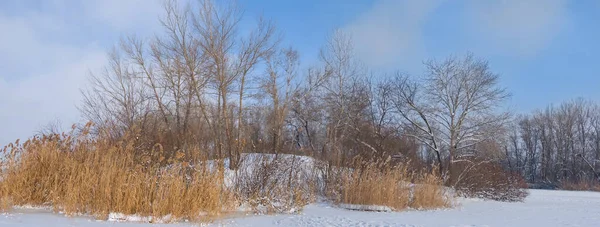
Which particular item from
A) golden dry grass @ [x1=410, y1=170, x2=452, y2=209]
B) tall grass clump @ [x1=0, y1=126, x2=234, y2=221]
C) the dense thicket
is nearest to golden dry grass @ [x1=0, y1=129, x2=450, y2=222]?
tall grass clump @ [x1=0, y1=126, x2=234, y2=221]

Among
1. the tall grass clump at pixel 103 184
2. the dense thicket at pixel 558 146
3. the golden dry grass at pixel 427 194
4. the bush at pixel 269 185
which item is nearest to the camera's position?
the tall grass clump at pixel 103 184

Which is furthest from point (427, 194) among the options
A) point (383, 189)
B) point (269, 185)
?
point (269, 185)

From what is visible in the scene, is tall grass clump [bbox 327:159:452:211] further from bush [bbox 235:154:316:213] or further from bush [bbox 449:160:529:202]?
bush [bbox 449:160:529:202]

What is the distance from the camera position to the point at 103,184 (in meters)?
6.59

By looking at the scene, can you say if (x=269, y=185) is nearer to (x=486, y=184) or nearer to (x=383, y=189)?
(x=383, y=189)

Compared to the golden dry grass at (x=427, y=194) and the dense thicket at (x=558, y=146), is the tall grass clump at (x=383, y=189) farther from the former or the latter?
the dense thicket at (x=558, y=146)

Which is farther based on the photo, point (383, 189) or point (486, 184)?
point (486, 184)

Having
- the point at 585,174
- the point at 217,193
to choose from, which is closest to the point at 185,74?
the point at 217,193

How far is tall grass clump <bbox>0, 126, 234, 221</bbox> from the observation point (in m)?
6.55

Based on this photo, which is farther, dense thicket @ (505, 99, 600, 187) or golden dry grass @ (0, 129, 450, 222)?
dense thicket @ (505, 99, 600, 187)

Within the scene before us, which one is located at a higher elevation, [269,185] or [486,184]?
[486,184]

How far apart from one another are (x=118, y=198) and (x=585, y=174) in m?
51.6

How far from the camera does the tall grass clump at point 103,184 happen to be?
655 centimetres

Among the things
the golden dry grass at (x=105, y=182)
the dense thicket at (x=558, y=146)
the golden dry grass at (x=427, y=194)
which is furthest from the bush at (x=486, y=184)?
the dense thicket at (x=558, y=146)
